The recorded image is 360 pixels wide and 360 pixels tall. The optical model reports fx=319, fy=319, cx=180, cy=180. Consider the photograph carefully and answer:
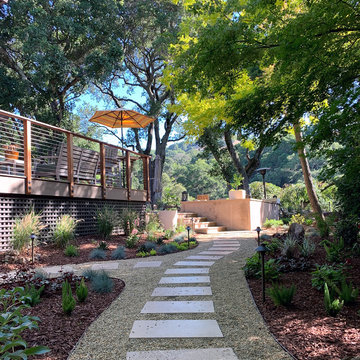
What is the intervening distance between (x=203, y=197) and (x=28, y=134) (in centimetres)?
895

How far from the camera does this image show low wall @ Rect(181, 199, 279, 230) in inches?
450

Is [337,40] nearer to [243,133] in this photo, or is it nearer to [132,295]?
[243,133]

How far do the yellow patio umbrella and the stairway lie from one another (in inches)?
138

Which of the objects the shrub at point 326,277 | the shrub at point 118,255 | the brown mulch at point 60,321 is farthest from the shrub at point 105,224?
the shrub at point 326,277

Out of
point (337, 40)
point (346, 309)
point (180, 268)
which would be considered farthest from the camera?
point (180, 268)

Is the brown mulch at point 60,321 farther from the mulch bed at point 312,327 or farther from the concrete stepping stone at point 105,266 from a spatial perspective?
the mulch bed at point 312,327

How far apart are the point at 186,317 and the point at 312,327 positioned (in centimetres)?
110

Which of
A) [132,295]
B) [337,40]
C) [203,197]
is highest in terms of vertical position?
[337,40]

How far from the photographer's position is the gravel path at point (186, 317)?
92.0 inches

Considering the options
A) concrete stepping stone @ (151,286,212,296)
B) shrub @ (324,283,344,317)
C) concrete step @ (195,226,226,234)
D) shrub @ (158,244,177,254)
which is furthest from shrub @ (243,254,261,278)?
concrete step @ (195,226,226,234)

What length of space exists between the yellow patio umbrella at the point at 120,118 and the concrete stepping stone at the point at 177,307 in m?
7.66

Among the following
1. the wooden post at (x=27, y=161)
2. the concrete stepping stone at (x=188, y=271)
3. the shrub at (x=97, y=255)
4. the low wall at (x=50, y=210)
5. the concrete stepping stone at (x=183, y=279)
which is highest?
the wooden post at (x=27, y=161)

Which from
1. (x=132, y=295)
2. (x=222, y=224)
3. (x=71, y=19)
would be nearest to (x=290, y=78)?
(x=132, y=295)

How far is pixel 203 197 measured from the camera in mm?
13984
